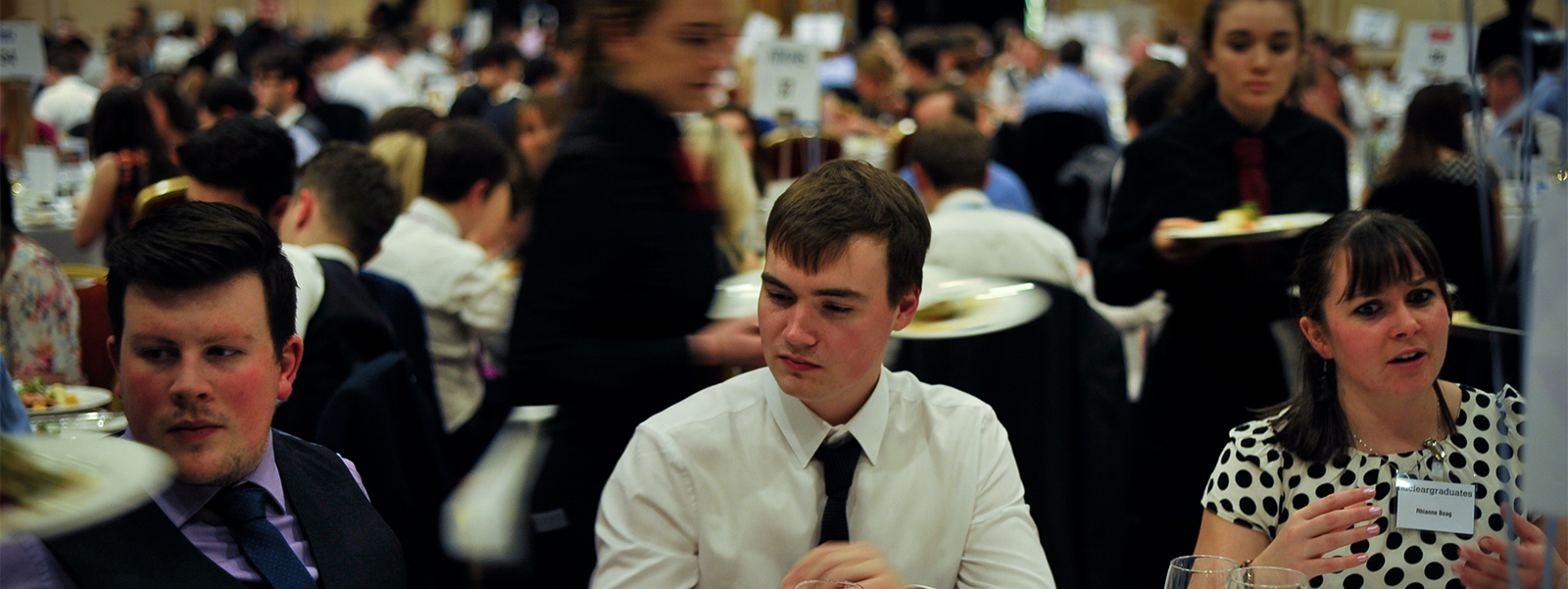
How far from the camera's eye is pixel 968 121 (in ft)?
17.7

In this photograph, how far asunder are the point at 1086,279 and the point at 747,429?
10.1 ft

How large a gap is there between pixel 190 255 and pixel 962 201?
265 centimetres

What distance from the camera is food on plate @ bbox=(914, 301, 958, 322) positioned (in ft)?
7.50

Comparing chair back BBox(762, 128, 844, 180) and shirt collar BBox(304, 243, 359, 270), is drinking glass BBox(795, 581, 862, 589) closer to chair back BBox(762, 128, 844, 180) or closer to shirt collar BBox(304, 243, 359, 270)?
shirt collar BBox(304, 243, 359, 270)

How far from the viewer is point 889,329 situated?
1812 millimetres

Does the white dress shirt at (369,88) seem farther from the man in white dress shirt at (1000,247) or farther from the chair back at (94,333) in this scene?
the man in white dress shirt at (1000,247)

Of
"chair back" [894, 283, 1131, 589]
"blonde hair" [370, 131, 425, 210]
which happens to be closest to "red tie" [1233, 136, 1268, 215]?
"chair back" [894, 283, 1131, 589]

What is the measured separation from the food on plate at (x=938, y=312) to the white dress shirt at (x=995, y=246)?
852mm

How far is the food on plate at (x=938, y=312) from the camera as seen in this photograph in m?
2.29

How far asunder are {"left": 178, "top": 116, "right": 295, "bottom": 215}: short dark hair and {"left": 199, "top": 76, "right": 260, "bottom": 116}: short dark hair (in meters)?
3.31

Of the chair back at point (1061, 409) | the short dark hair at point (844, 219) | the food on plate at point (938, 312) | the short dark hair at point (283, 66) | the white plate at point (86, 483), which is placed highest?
the short dark hair at point (283, 66)

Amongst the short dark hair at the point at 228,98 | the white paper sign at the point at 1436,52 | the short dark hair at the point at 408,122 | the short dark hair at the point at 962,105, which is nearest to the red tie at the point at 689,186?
the short dark hair at the point at 408,122

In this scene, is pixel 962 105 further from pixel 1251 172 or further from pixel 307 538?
pixel 307 538

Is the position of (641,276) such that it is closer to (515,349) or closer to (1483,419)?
(515,349)
